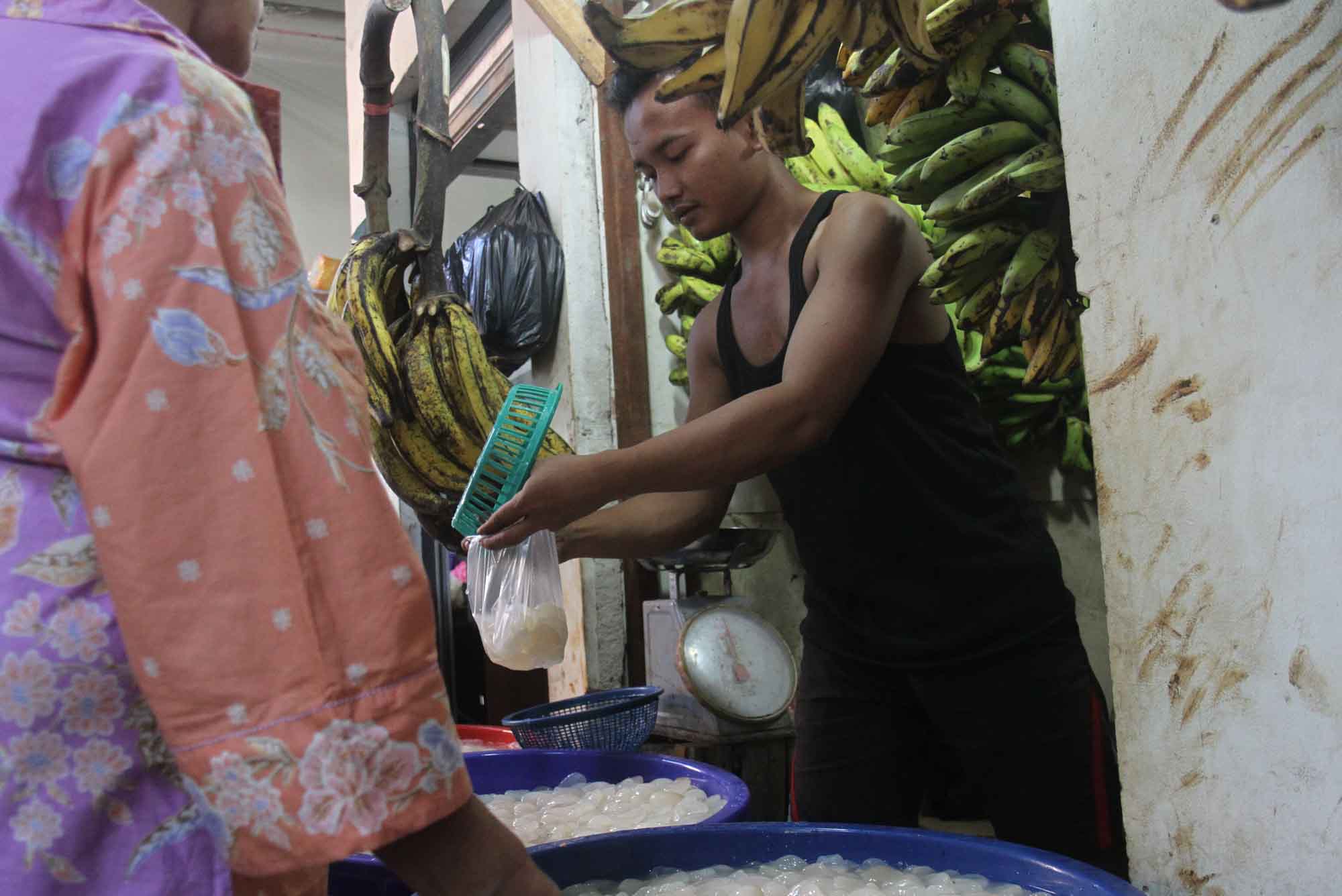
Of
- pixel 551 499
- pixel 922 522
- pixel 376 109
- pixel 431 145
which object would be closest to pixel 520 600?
pixel 551 499

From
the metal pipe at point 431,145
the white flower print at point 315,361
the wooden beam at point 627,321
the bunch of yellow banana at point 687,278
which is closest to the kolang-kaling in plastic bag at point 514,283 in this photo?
the wooden beam at point 627,321

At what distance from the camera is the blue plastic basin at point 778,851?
97cm

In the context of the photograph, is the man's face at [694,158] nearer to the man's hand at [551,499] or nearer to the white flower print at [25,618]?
the man's hand at [551,499]

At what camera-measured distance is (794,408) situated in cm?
132

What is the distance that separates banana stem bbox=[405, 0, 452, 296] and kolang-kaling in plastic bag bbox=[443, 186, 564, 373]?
0.69m

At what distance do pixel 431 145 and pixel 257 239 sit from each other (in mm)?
1498

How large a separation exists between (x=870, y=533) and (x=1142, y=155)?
0.71 meters

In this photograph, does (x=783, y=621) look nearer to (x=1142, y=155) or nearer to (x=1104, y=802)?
(x=1104, y=802)

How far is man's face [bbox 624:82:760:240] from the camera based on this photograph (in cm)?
162

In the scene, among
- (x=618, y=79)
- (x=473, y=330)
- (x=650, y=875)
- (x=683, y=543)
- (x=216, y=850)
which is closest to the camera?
Answer: (x=216, y=850)

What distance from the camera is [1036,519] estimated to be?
154 cm

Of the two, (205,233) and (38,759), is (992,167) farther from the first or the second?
(38,759)

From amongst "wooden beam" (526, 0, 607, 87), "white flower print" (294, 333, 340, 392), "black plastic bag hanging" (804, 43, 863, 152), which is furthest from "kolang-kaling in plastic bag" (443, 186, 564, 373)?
"white flower print" (294, 333, 340, 392)

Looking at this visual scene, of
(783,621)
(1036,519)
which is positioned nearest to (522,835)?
(1036,519)
